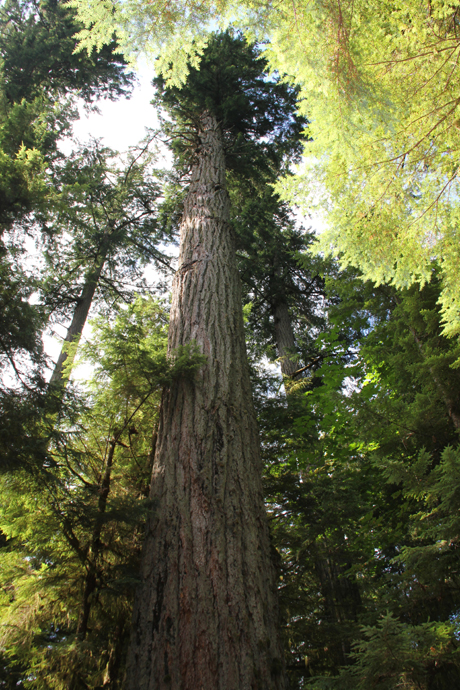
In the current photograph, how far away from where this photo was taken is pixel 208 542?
2.35 meters

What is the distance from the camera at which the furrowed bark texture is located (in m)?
2.00

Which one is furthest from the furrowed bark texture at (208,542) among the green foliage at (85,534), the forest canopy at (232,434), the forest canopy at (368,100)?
the forest canopy at (368,100)

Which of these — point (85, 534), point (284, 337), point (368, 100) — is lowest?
point (85, 534)

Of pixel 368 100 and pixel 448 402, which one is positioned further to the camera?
pixel 448 402

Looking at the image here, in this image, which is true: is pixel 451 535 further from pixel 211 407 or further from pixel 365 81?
pixel 365 81

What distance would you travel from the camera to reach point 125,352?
9.34 ft

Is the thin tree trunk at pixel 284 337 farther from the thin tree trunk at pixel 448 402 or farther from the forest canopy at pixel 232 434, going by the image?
the thin tree trunk at pixel 448 402

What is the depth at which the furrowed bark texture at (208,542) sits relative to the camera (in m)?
2.00

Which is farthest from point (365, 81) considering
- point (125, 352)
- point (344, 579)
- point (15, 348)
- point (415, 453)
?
point (344, 579)

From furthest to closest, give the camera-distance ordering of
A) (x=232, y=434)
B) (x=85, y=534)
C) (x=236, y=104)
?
(x=236, y=104) < (x=232, y=434) < (x=85, y=534)

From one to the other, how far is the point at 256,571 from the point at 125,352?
1772 mm

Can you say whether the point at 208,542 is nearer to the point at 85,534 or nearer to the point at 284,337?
the point at 85,534

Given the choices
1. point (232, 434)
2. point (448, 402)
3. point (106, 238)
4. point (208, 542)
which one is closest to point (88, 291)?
point (106, 238)

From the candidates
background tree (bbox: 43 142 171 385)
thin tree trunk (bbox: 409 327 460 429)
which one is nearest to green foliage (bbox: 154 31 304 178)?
background tree (bbox: 43 142 171 385)
